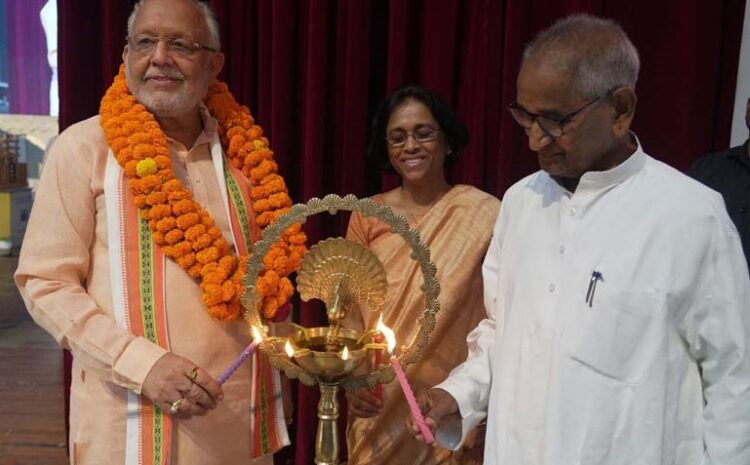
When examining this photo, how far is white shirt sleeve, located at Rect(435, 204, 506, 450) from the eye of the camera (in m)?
1.32

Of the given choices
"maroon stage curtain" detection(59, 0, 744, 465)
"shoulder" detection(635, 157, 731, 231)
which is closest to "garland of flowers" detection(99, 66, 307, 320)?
"shoulder" detection(635, 157, 731, 231)

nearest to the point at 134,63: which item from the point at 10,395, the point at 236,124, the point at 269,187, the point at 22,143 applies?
the point at 236,124

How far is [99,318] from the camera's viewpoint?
1.39 metres

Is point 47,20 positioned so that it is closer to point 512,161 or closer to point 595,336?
point 512,161

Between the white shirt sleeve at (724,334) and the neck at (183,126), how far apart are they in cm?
116

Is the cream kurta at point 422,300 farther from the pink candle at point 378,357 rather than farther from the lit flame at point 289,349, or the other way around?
the lit flame at point 289,349

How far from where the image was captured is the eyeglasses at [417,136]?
6.27 ft

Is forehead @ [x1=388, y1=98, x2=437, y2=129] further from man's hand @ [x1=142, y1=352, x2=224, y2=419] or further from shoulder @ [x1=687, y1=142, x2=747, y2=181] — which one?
man's hand @ [x1=142, y1=352, x2=224, y2=419]

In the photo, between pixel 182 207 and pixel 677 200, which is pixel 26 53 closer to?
pixel 182 207

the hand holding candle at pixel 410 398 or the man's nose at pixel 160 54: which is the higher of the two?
the man's nose at pixel 160 54

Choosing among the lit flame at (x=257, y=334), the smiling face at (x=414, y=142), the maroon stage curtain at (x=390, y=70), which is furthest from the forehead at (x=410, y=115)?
the lit flame at (x=257, y=334)

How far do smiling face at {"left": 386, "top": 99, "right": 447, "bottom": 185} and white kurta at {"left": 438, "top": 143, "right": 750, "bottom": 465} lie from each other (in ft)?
2.36

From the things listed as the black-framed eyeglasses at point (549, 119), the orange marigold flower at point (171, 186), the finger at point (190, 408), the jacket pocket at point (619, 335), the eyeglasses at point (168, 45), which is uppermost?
the eyeglasses at point (168, 45)

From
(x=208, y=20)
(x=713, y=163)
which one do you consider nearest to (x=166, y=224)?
(x=208, y=20)
